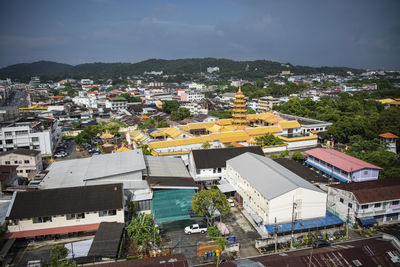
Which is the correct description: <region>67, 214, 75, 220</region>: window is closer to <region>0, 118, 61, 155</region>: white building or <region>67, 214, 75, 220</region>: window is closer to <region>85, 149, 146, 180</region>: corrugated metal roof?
<region>85, 149, 146, 180</region>: corrugated metal roof

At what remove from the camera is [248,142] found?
138ft

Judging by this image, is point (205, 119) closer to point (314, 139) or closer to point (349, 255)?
point (314, 139)

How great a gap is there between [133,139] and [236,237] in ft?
92.5

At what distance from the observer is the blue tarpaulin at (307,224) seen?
19994 mm

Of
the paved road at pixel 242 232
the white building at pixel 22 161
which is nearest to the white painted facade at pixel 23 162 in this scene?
the white building at pixel 22 161

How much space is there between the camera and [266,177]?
76.9 feet

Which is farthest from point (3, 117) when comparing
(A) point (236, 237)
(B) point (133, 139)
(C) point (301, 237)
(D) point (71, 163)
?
(C) point (301, 237)

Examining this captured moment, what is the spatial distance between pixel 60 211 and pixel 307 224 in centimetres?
1797

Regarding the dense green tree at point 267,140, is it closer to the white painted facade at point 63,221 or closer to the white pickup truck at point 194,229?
the white pickup truck at point 194,229

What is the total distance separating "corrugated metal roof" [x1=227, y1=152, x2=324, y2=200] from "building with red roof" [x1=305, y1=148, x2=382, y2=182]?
A: 7101 millimetres

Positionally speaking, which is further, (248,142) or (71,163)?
(248,142)

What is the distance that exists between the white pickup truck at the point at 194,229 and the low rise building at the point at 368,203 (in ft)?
36.7

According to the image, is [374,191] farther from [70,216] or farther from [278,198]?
[70,216]

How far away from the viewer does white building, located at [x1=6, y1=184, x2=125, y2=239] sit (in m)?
19.6
